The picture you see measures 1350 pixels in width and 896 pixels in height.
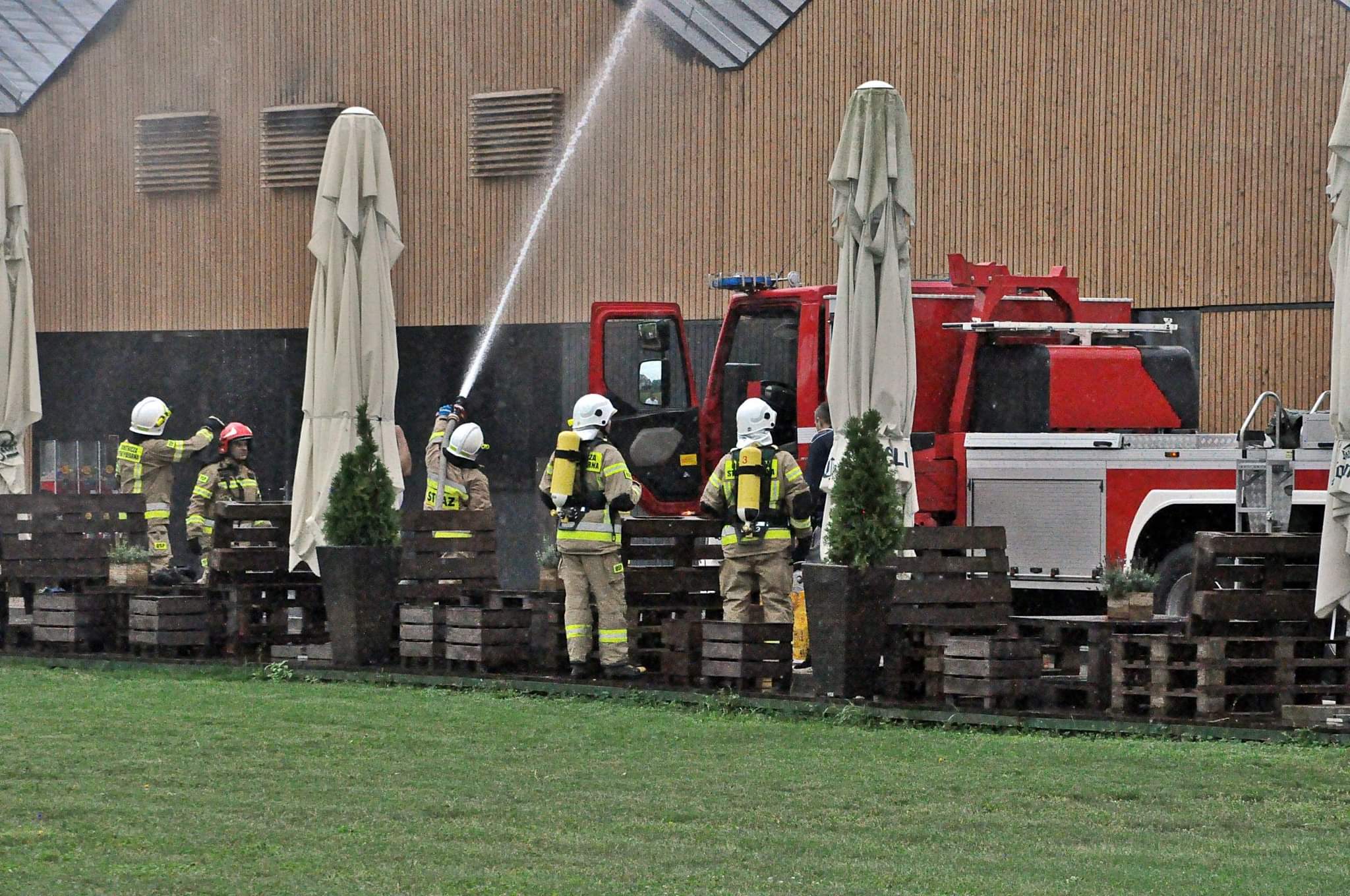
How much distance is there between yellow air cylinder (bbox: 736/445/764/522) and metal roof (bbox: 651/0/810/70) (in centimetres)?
1120

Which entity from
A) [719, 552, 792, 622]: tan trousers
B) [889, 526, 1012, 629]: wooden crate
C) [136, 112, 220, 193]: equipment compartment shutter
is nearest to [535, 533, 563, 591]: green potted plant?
[719, 552, 792, 622]: tan trousers

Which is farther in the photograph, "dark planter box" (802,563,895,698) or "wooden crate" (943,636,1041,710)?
"dark planter box" (802,563,895,698)

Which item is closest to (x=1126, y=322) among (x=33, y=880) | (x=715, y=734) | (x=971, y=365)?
(x=971, y=365)

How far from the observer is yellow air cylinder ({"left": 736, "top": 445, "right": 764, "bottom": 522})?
42.8ft

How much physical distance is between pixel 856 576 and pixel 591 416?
232 centimetres

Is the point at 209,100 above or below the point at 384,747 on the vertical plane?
above

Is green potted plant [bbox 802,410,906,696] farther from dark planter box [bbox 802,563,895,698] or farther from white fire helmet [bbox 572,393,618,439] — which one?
white fire helmet [bbox 572,393,618,439]

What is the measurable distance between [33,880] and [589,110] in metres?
18.3

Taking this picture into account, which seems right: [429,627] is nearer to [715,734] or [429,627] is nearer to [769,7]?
[715,734]

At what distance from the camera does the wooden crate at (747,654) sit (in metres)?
12.3

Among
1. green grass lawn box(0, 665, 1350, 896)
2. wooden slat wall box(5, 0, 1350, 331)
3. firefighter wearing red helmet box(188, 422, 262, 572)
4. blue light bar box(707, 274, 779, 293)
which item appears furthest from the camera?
wooden slat wall box(5, 0, 1350, 331)

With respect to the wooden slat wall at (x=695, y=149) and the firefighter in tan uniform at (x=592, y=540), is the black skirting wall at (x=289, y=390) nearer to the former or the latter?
the wooden slat wall at (x=695, y=149)

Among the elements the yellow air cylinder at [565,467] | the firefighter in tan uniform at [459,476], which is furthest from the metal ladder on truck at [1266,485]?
the firefighter in tan uniform at [459,476]

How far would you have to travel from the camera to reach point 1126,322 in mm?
18234
